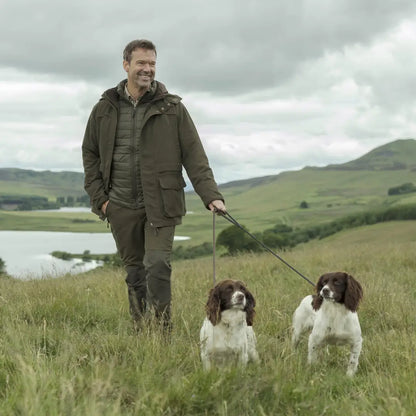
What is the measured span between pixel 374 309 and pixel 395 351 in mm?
2225

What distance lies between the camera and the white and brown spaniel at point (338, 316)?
5.05 metres

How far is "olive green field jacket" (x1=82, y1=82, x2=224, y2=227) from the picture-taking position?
5473 millimetres

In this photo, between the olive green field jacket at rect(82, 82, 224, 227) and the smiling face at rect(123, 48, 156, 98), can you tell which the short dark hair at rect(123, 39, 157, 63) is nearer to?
the smiling face at rect(123, 48, 156, 98)

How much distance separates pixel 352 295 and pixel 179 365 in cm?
182

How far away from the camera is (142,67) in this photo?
5430 mm

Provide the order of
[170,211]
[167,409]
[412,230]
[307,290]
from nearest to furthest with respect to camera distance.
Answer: [167,409]
[170,211]
[307,290]
[412,230]

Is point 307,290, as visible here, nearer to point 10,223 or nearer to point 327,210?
point 327,210

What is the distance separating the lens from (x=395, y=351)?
4660mm

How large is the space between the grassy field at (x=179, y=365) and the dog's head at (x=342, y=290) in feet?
1.72

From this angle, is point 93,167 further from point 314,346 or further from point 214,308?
point 314,346

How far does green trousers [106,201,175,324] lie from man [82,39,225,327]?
0.01m

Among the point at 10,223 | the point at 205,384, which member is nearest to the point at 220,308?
the point at 205,384

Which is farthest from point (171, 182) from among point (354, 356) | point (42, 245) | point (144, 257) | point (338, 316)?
point (42, 245)

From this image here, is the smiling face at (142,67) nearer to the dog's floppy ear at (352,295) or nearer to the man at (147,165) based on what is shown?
the man at (147,165)
